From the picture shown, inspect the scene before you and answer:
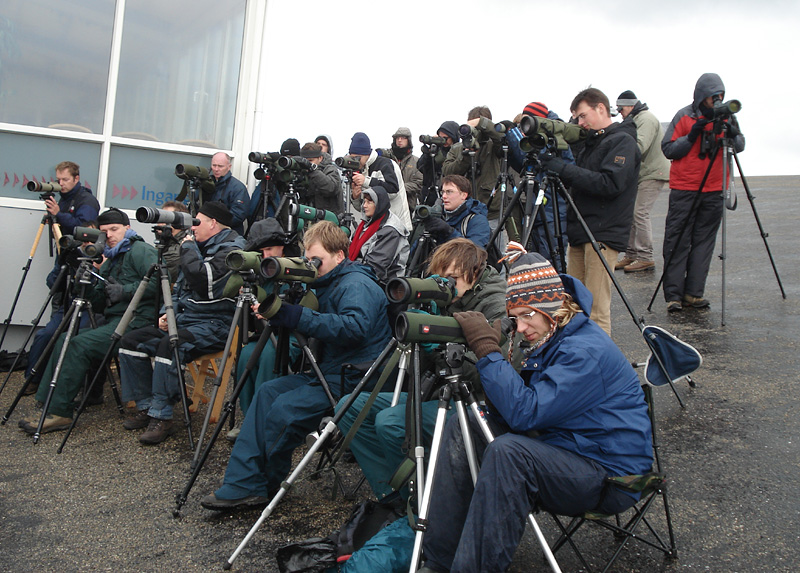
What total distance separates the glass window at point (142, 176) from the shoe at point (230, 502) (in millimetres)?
4387

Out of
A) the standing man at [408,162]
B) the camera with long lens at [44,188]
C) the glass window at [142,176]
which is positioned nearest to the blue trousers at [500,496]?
the camera with long lens at [44,188]

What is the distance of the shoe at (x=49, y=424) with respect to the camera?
4.68 m

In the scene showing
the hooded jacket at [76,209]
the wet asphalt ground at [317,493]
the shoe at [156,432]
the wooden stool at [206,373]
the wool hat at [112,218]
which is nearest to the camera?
the wet asphalt ground at [317,493]

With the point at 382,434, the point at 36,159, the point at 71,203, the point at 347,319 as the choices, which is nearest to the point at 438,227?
the point at 347,319

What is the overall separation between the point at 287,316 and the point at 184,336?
1468 millimetres

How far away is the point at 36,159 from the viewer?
6.84m

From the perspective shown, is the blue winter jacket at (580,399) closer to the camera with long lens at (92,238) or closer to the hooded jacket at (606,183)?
the hooded jacket at (606,183)

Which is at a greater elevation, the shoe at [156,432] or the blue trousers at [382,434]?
the blue trousers at [382,434]

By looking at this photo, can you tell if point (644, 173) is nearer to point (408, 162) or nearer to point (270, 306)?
point (408, 162)

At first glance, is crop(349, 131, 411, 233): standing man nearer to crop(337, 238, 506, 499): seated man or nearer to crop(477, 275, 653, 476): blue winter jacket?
crop(337, 238, 506, 499): seated man

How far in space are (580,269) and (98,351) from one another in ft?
12.0

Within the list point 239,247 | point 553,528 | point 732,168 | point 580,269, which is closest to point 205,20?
point 239,247

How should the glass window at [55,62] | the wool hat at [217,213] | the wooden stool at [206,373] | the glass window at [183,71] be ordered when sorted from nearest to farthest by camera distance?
the wooden stool at [206,373]
the wool hat at [217,213]
the glass window at [55,62]
the glass window at [183,71]

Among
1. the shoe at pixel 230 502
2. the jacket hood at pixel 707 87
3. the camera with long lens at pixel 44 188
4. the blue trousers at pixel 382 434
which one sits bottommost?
the shoe at pixel 230 502
